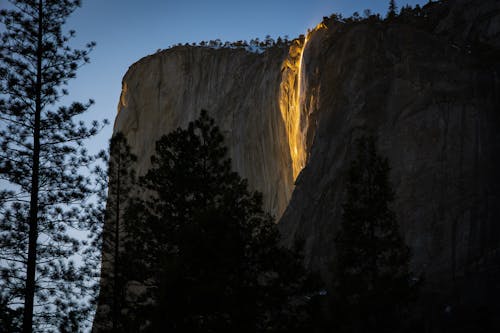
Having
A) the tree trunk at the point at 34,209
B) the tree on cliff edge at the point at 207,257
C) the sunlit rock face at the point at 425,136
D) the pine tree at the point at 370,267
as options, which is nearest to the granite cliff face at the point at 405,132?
the sunlit rock face at the point at 425,136

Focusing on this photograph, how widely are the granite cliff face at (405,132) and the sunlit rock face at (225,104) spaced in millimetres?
135

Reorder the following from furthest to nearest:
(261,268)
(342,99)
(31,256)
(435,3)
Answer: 1. (435,3)
2. (342,99)
3. (261,268)
4. (31,256)

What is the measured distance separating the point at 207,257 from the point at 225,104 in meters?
30.8

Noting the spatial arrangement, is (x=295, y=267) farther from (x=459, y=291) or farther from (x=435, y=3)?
(x=435, y=3)

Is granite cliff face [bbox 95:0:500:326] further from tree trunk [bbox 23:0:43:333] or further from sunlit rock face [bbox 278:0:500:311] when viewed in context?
tree trunk [bbox 23:0:43:333]

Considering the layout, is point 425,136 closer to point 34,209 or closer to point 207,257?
point 207,257

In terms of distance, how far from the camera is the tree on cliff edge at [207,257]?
16719 mm

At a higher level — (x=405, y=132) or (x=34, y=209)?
(x=405, y=132)

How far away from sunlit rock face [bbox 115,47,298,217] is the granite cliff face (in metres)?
0.13

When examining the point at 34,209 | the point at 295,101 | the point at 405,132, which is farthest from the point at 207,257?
the point at 295,101

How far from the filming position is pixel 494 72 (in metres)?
30.2

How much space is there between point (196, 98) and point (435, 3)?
20838 millimetres

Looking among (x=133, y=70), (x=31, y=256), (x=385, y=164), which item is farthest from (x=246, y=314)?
(x=133, y=70)

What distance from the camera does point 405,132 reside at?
98.5 feet
